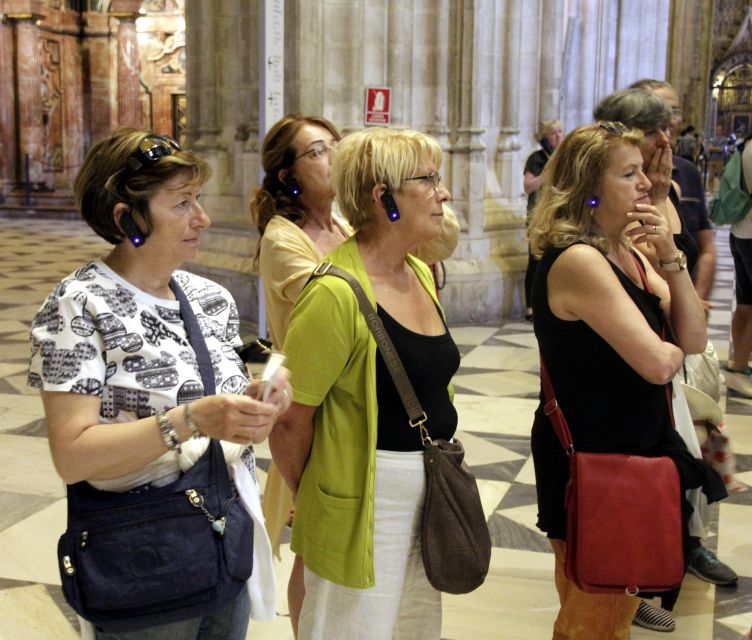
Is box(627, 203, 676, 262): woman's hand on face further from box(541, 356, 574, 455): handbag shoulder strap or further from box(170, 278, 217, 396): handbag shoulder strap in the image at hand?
box(170, 278, 217, 396): handbag shoulder strap

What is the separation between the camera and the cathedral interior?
3.50 metres

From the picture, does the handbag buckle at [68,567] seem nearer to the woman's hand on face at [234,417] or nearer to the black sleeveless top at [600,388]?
the woman's hand on face at [234,417]

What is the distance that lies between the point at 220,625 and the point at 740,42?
38955mm

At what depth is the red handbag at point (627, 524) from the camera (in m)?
2.45

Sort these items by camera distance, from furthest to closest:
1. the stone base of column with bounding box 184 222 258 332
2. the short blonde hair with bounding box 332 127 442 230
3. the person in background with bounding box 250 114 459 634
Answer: the stone base of column with bounding box 184 222 258 332 → the person in background with bounding box 250 114 459 634 → the short blonde hair with bounding box 332 127 442 230

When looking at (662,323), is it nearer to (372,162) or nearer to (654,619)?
(372,162)

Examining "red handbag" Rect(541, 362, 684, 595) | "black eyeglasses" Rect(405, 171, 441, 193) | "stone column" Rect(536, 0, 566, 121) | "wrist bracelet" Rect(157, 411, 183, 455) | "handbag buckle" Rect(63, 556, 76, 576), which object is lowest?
"red handbag" Rect(541, 362, 684, 595)

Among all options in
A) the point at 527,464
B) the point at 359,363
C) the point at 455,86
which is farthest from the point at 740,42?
the point at 359,363

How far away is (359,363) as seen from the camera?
2.10m

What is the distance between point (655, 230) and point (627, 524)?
2.46ft

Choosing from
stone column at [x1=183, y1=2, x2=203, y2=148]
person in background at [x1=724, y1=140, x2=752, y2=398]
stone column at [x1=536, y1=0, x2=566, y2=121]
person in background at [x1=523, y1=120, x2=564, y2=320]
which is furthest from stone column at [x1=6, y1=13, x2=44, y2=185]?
person in background at [x1=724, y1=140, x2=752, y2=398]

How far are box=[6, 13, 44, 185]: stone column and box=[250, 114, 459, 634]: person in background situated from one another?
18155 millimetres

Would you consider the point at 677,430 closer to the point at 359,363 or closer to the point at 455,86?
the point at 359,363

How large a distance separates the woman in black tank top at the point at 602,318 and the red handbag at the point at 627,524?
0.22ft
